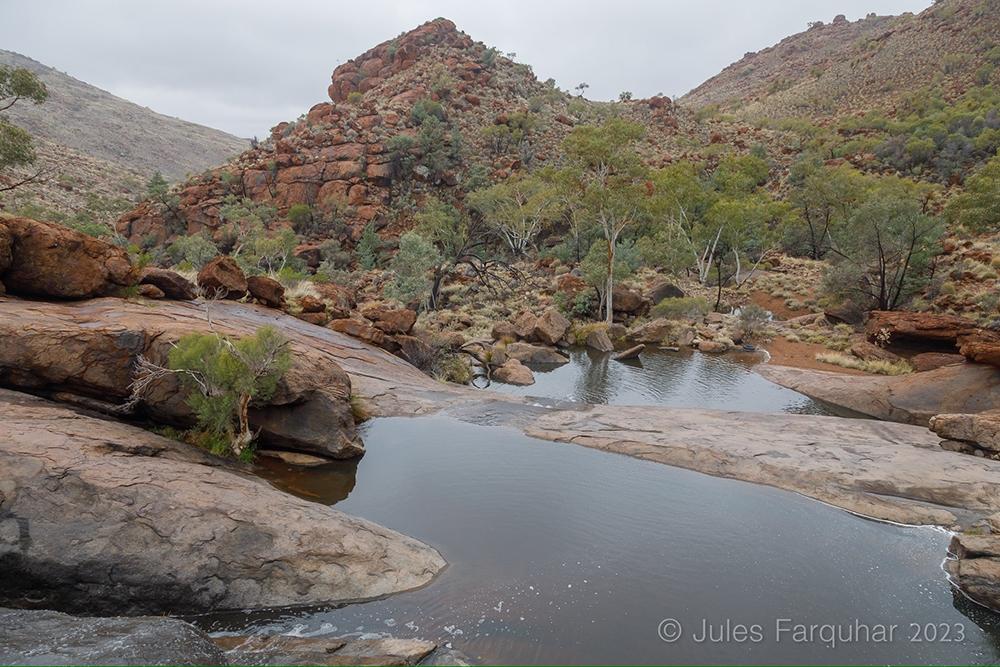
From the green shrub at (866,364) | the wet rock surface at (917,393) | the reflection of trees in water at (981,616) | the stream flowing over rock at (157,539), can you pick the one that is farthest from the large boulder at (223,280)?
the green shrub at (866,364)

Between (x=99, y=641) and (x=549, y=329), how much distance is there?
21.4 metres

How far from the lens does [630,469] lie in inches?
381

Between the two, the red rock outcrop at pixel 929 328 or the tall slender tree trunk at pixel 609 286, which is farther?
the tall slender tree trunk at pixel 609 286

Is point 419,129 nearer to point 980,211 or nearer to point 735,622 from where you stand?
point 980,211

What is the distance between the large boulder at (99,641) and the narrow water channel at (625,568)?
0.70m

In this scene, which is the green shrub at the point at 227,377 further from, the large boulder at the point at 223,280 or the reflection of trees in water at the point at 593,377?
the reflection of trees in water at the point at 593,377

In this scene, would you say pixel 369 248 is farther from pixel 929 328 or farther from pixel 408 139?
pixel 929 328

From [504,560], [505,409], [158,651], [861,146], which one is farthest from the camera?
[861,146]

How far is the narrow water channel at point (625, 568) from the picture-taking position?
5477 millimetres

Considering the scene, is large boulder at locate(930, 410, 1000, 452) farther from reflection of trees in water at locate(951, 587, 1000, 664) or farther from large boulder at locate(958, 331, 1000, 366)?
reflection of trees in water at locate(951, 587, 1000, 664)

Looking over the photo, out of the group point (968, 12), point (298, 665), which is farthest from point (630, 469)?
point (968, 12)

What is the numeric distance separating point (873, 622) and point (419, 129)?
173 ft

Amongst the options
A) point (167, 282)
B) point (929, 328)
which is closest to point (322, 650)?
point (167, 282)

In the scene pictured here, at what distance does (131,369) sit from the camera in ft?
27.8
